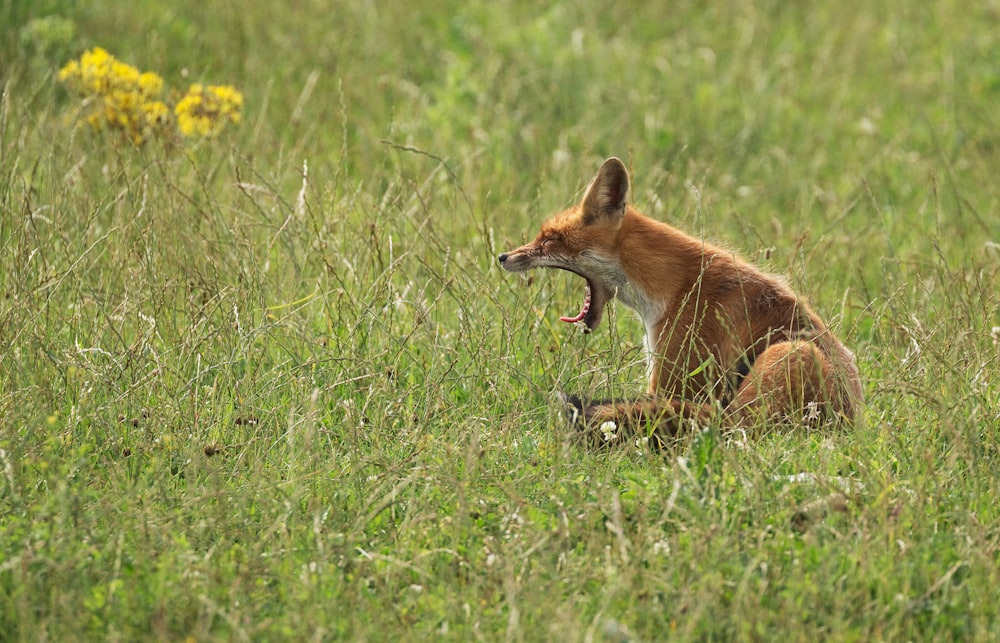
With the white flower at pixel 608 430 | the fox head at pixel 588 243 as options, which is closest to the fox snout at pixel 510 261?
the fox head at pixel 588 243

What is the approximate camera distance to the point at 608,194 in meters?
5.23

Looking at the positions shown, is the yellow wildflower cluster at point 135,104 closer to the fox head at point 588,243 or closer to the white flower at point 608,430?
the fox head at point 588,243

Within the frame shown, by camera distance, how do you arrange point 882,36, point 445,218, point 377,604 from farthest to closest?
point 882,36 → point 445,218 → point 377,604

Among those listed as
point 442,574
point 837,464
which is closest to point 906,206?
point 837,464

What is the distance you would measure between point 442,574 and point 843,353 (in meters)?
2.13

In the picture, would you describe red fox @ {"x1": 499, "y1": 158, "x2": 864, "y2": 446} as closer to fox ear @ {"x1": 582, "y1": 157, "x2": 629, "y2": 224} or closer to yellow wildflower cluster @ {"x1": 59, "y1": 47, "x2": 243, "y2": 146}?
fox ear @ {"x1": 582, "y1": 157, "x2": 629, "y2": 224}

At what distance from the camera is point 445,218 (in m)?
7.24

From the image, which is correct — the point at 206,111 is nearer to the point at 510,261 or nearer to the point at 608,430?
the point at 510,261

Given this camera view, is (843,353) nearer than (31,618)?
No

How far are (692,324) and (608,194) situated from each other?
695 mm

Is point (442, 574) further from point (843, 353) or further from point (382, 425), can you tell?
point (843, 353)

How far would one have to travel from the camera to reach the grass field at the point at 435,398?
11.8ft

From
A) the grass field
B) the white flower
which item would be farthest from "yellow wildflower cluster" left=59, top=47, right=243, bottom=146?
the white flower

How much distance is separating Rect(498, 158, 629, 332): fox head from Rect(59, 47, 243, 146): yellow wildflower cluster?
250 centimetres
